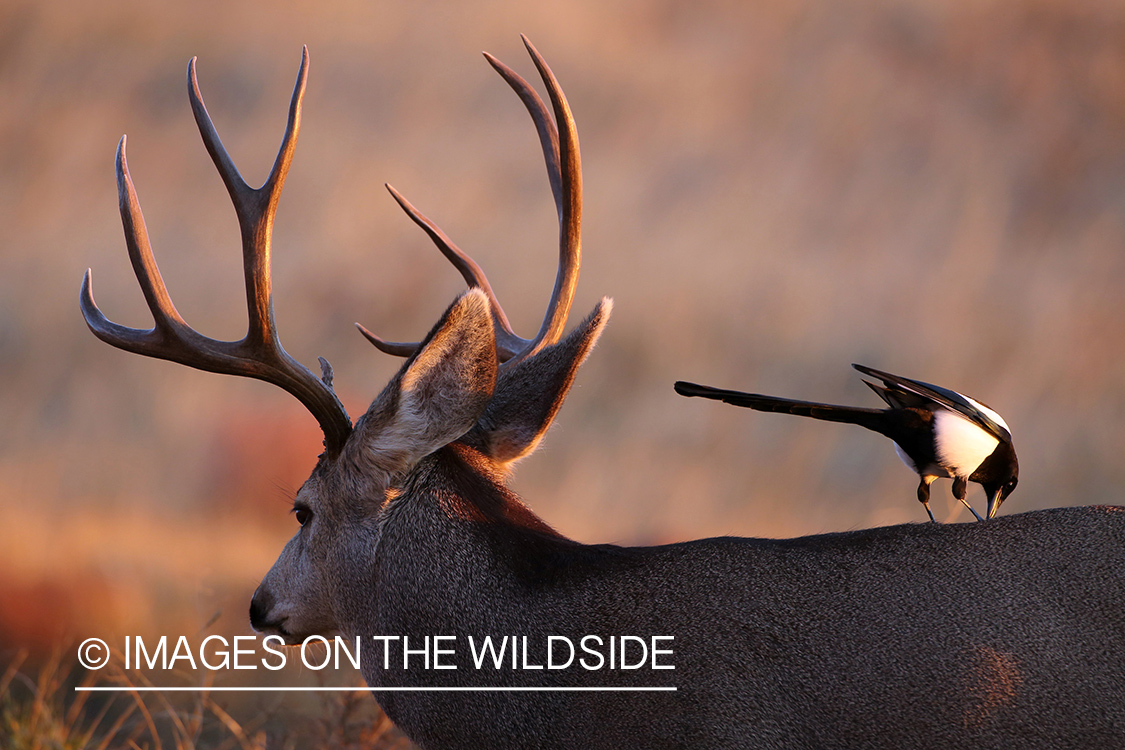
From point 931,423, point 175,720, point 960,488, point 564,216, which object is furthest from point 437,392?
point 175,720

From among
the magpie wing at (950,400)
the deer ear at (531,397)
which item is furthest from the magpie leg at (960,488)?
the deer ear at (531,397)

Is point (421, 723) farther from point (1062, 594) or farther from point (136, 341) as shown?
point (1062, 594)

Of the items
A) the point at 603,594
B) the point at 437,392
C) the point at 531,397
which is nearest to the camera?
the point at 603,594

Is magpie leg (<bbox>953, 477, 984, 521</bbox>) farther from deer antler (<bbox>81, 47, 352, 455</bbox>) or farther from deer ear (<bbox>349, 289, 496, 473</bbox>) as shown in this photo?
deer antler (<bbox>81, 47, 352, 455</bbox>)

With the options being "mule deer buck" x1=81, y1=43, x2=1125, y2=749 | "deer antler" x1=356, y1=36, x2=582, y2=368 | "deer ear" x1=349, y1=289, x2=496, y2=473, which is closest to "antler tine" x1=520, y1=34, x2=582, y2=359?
"deer antler" x1=356, y1=36, x2=582, y2=368

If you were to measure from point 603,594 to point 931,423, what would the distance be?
Result: 94 centimetres

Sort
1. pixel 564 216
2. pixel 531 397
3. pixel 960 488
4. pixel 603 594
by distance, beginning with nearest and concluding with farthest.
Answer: pixel 603 594 < pixel 960 488 < pixel 531 397 < pixel 564 216

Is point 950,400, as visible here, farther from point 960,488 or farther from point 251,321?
point 251,321

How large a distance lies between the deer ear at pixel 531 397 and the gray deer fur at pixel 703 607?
16 centimetres

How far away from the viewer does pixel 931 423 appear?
113 inches

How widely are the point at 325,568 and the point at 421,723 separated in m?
0.49

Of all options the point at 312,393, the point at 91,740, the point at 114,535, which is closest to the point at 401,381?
the point at 312,393

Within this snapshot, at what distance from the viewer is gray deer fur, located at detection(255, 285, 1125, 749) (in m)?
2.35

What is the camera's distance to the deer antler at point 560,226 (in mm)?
3395
